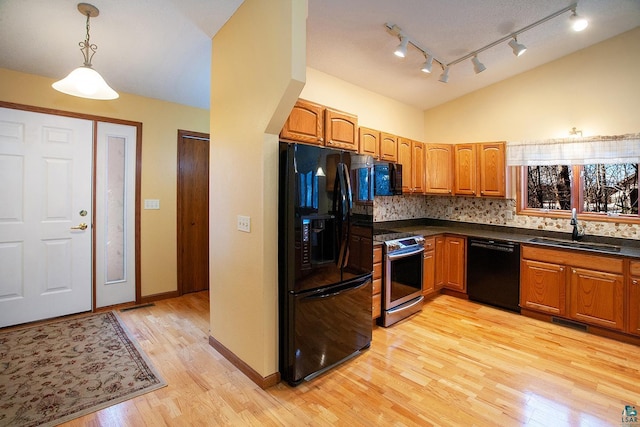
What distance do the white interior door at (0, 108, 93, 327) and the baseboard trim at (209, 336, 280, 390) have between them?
6.23 feet

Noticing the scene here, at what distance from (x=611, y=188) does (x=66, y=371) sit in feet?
18.1

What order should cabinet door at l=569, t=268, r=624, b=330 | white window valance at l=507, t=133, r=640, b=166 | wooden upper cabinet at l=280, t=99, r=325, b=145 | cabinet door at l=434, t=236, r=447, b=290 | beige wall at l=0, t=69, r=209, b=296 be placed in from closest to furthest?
1. wooden upper cabinet at l=280, t=99, r=325, b=145
2. cabinet door at l=569, t=268, r=624, b=330
3. white window valance at l=507, t=133, r=640, b=166
4. beige wall at l=0, t=69, r=209, b=296
5. cabinet door at l=434, t=236, r=447, b=290

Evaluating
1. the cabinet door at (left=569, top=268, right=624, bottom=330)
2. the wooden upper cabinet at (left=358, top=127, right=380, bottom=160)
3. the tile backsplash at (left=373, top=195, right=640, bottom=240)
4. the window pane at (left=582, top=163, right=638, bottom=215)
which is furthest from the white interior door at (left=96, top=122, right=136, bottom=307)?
the window pane at (left=582, top=163, right=638, bottom=215)

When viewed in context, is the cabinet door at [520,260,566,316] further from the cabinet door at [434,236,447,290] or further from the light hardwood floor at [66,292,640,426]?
the cabinet door at [434,236,447,290]

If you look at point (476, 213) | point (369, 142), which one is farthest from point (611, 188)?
point (369, 142)

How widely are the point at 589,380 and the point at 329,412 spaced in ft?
6.44

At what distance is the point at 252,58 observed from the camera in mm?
2154

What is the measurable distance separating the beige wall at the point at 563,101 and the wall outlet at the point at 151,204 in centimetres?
419

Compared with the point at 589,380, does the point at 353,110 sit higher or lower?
higher

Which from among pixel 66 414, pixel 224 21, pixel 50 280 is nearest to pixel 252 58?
pixel 224 21

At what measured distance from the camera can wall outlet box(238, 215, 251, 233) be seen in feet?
7.25

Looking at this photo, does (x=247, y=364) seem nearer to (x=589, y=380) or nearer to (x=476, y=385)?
(x=476, y=385)

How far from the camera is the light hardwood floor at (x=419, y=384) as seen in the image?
185cm

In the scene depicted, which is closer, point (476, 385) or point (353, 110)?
point (476, 385)
